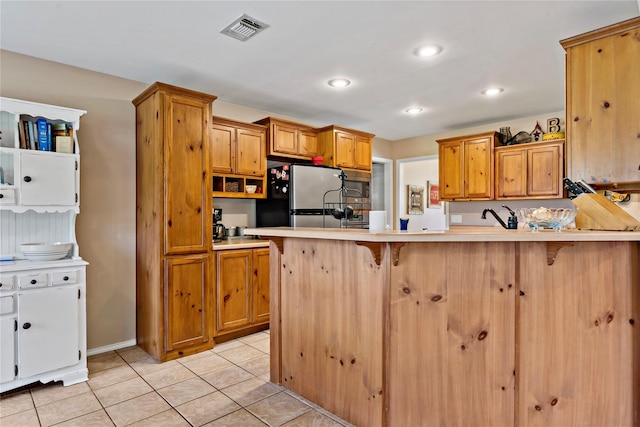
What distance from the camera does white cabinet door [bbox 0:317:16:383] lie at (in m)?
2.35

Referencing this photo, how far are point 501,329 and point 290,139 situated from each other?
10.4ft

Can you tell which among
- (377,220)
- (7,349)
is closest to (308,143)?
(377,220)

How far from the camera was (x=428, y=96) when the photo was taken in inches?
153

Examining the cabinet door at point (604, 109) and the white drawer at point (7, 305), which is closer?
the cabinet door at point (604, 109)

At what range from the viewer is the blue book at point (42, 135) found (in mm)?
2664

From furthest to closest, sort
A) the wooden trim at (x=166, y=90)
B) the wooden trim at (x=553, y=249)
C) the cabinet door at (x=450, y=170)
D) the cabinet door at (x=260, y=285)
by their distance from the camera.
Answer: the cabinet door at (x=450, y=170) → the cabinet door at (x=260, y=285) → the wooden trim at (x=166, y=90) → the wooden trim at (x=553, y=249)

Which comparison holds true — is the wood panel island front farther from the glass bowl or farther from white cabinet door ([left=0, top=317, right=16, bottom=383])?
white cabinet door ([left=0, top=317, right=16, bottom=383])

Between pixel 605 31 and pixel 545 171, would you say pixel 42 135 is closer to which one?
Answer: pixel 605 31

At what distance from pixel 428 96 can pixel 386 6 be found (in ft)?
6.07

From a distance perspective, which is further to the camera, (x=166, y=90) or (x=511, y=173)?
(x=511, y=173)

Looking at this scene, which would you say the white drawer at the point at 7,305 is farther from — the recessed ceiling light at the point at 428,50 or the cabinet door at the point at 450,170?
the cabinet door at the point at 450,170

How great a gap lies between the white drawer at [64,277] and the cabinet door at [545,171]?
182 inches

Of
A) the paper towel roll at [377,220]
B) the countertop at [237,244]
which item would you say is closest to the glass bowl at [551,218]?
the paper towel roll at [377,220]

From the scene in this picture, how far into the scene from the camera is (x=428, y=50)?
2.78 m
